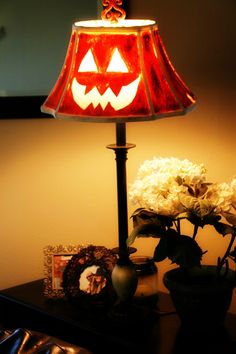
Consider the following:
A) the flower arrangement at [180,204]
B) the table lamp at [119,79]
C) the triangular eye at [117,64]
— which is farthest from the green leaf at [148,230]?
the triangular eye at [117,64]

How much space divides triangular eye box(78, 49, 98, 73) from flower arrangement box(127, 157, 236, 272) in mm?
290

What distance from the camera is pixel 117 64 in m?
1.49

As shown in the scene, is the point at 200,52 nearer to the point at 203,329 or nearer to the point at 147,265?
the point at 147,265

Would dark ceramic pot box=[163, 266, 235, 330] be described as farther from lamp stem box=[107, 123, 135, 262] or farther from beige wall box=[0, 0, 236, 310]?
beige wall box=[0, 0, 236, 310]

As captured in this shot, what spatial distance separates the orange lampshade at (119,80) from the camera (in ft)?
4.85

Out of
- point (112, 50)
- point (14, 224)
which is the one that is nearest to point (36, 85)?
point (14, 224)

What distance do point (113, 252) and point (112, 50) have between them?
1.78ft

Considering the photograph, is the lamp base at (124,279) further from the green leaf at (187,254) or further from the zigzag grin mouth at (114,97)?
the zigzag grin mouth at (114,97)

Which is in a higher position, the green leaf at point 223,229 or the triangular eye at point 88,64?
the triangular eye at point 88,64

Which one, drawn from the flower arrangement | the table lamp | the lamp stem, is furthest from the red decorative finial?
the flower arrangement

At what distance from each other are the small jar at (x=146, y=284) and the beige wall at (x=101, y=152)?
0.23 meters

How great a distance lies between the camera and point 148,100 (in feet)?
4.84

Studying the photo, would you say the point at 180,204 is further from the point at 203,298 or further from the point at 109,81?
the point at 109,81

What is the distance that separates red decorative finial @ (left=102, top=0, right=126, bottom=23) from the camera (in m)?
1.61
